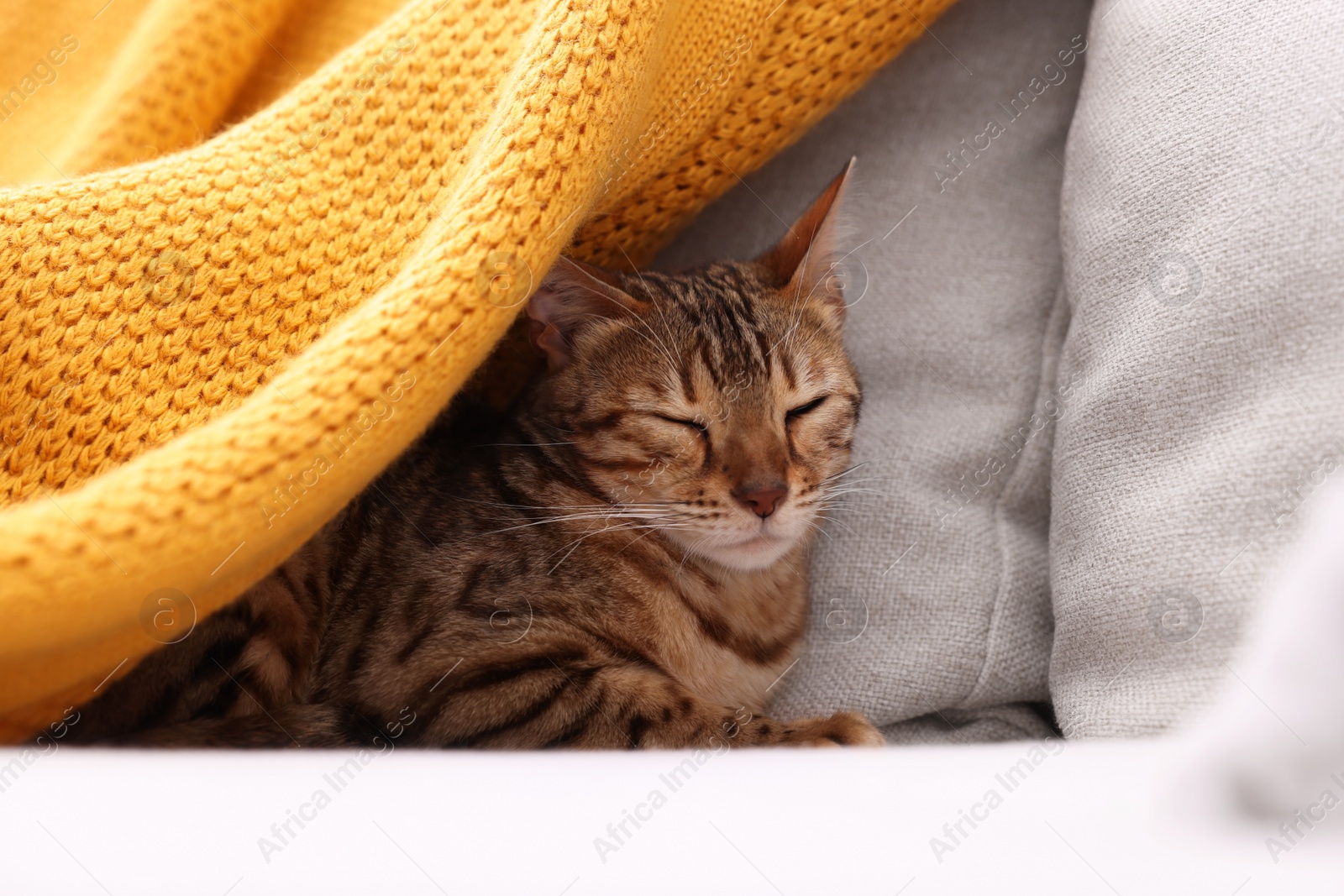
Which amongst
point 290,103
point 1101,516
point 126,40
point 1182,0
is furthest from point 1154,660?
point 126,40

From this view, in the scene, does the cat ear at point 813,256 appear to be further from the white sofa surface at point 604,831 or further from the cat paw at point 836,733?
the white sofa surface at point 604,831

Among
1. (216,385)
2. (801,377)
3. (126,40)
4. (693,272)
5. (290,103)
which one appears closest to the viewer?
(216,385)

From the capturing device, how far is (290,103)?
1.10 meters

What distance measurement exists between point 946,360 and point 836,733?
601 mm

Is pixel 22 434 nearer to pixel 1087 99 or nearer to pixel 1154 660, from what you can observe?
pixel 1154 660

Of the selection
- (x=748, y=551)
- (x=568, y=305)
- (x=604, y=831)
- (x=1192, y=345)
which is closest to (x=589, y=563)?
(x=748, y=551)

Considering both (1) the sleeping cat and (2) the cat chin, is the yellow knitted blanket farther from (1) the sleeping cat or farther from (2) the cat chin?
(2) the cat chin

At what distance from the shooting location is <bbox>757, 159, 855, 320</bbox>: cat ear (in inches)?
47.5

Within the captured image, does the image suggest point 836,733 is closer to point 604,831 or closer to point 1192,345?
point 604,831

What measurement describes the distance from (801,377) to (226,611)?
2.48ft

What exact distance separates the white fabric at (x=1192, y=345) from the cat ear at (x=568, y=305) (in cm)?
61

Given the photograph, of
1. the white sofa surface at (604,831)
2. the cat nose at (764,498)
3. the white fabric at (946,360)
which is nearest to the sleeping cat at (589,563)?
the cat nose at (764,498)

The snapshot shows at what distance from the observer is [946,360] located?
1352mm

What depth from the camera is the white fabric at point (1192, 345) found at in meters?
0.91
